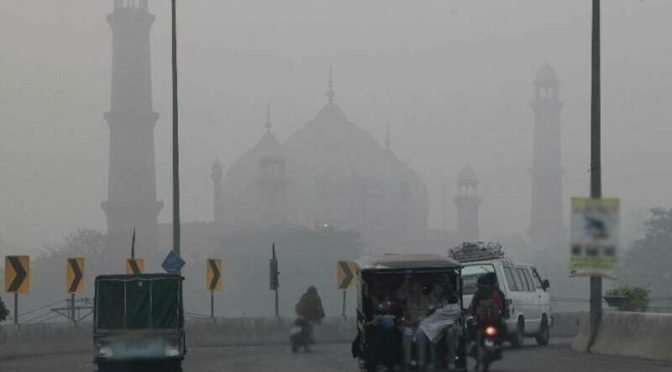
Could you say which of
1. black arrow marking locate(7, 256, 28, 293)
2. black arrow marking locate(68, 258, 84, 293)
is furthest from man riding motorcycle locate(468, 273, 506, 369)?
black arrow marking locate(68, 258, 84, 293)

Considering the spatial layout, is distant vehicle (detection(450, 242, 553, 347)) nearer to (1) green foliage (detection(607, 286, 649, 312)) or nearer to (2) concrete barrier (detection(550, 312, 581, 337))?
(1) green foliage (detection(607, 286, 649, 312))

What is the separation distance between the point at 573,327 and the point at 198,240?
9934cm

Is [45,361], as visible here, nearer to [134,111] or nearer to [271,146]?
[134,111]

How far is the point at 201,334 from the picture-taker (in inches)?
1432

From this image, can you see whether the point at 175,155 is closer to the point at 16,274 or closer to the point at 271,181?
the point at 16,274

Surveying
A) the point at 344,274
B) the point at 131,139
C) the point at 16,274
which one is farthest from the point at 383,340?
the point at 131,139

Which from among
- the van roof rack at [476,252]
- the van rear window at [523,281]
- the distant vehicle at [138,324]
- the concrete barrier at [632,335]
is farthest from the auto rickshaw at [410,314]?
the van rear window at [523,281]

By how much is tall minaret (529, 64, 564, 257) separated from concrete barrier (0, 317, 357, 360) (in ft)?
388

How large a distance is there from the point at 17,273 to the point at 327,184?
107 m

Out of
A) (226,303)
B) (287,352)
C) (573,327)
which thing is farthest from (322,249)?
(287,352)

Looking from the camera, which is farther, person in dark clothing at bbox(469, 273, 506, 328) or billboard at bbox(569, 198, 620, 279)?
person in dark clothing at bbox(469, 273, 506, 328)

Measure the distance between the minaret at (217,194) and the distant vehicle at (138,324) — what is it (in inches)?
4486

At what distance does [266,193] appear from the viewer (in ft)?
457

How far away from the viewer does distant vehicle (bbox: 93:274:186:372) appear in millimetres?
23109
